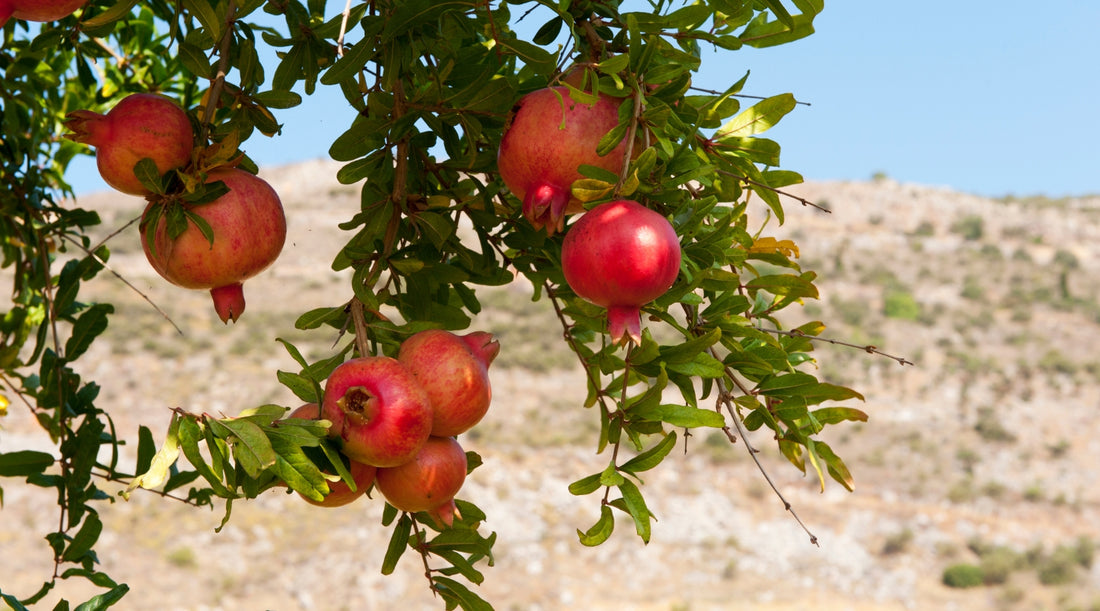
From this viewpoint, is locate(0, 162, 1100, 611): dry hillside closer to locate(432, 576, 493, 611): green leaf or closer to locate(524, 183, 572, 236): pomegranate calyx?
locate(432, 576, 493, 611): green leaf

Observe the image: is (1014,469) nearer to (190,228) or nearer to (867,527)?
(867,527)

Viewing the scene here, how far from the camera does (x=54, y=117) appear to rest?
2520 mm

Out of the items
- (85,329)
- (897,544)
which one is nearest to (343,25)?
(85,329)

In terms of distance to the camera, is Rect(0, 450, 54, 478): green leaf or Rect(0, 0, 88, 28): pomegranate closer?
Rect(0, 0, 88, 28): pomegranate

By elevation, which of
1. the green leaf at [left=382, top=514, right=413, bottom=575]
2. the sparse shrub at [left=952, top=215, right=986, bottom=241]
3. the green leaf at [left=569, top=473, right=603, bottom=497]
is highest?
the sparse shrub at [left=952, top=215, right=986, bottom=241]

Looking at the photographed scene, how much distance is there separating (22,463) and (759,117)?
1.28 meters

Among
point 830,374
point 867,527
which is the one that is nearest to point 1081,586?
point 867,527

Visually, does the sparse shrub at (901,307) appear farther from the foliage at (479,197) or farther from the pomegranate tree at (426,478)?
the pomegranate tree at (426,478)

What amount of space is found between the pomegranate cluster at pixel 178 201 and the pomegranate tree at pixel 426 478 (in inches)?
11.0

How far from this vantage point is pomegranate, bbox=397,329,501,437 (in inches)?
42.5

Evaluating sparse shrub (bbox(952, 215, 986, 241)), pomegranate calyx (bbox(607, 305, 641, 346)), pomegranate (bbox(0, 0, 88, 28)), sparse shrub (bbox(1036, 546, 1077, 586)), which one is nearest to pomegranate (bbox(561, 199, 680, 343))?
pomegranate calyx (bbox(607, 305, 641, 346))

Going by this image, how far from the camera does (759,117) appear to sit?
51.3 inches

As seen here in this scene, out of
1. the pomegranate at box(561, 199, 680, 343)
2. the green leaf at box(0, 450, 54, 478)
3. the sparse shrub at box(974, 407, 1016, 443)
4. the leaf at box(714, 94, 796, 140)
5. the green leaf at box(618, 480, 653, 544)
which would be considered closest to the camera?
the pomegranate at box(561, 199, 680, 343)

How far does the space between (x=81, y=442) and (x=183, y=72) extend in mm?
1059
